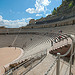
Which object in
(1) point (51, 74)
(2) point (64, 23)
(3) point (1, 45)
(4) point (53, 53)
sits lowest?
(3) point (1, 45)

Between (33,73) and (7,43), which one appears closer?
(33,73)

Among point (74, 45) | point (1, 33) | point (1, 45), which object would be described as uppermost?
point (1, 33)

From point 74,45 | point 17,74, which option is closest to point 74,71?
point 74,45

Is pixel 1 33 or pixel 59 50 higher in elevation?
pixel 1 33

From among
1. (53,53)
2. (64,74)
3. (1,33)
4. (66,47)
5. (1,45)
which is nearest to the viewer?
(64,74)

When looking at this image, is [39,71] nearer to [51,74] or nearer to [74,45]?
[51,74]

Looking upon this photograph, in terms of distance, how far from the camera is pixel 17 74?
3.32 metres

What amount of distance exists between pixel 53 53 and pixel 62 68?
166 cm

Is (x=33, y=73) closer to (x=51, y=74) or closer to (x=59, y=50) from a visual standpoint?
(x=51, y=74)

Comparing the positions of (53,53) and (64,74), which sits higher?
(53,53)

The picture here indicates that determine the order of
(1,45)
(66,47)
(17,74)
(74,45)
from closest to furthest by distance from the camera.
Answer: (74,45) → (17,74) → (66,47) → (1,45)

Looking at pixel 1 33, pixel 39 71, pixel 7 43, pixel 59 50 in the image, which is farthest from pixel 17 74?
pixel 1 33

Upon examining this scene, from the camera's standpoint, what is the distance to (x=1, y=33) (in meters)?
23.2

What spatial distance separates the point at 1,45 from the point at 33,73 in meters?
18.5
